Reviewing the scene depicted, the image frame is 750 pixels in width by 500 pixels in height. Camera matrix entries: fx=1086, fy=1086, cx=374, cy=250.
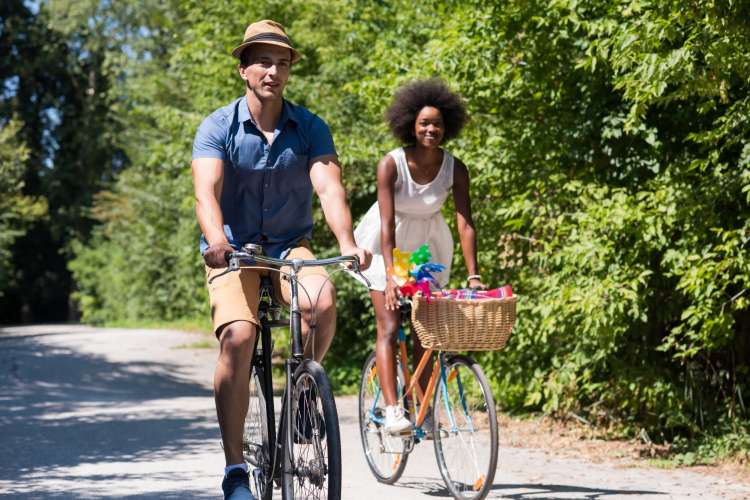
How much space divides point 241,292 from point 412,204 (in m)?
1.95

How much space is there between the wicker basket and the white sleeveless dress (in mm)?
731

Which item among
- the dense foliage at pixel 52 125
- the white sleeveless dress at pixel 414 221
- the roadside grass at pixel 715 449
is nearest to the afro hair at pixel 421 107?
the white sleeveless dress at pixel 414 221

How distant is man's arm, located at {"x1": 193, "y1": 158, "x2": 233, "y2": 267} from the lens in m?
4.34

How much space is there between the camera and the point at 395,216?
255 inches

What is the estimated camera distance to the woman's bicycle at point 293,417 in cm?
414

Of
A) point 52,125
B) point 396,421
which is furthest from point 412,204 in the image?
point 52,125

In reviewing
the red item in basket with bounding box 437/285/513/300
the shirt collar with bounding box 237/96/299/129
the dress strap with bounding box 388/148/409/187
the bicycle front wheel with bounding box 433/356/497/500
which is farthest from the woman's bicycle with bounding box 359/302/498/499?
the shirt collar with bounding box 237/96/299/129

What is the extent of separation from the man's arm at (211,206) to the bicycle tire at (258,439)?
0.67 meters

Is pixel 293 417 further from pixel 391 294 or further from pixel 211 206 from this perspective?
pixel 391 294

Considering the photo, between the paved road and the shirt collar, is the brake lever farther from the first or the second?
the paved road

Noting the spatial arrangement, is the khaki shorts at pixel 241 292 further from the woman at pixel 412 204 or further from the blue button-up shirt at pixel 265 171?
the woman at pixel 412 204

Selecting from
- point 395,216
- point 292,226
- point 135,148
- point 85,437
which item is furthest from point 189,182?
point 135,148

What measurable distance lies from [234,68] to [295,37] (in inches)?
40.5

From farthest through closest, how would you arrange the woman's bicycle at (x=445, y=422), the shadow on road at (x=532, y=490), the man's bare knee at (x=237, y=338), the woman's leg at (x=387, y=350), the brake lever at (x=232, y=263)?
the woman's leg at (x=387, y=350) < the shadow on road at (x=532, y=490) < the woman's bicycle at (x=445, y=422) < the man's bare knee at (x=237, y=338) < the brake lever at (x=232, y=263)
